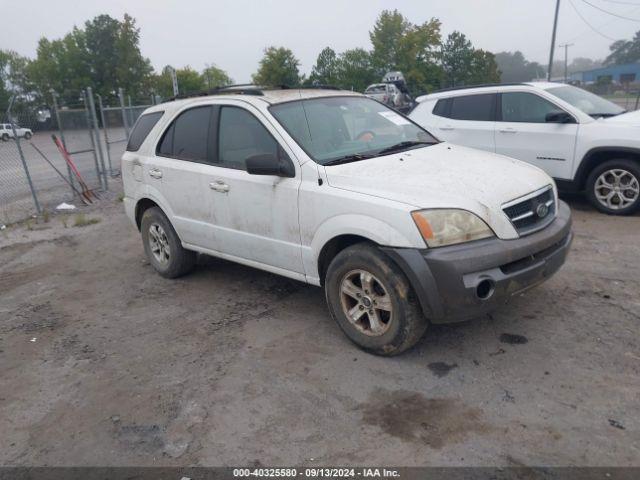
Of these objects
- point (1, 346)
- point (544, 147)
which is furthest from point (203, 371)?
point (544, 147)

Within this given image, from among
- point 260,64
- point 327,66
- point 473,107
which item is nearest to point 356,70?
point 327,66

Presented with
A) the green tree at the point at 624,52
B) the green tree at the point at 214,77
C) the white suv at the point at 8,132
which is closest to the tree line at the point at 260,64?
the green tree at the point at 214,77

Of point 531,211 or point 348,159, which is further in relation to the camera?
point 348,159

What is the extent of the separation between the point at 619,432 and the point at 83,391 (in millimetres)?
3336

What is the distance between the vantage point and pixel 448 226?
11.0 feet

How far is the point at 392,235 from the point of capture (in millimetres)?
3438

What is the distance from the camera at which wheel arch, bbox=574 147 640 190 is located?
6.58 meters

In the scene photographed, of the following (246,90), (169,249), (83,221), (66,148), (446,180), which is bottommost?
(83,221)

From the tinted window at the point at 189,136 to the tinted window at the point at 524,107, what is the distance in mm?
4663

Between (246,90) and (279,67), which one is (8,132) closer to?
(246,90)

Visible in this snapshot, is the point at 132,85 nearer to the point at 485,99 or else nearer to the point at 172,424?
the point at 485,99

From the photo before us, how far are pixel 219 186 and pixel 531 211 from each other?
100 inches

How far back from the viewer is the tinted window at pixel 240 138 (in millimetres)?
4375

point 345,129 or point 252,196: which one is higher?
point 345,129
